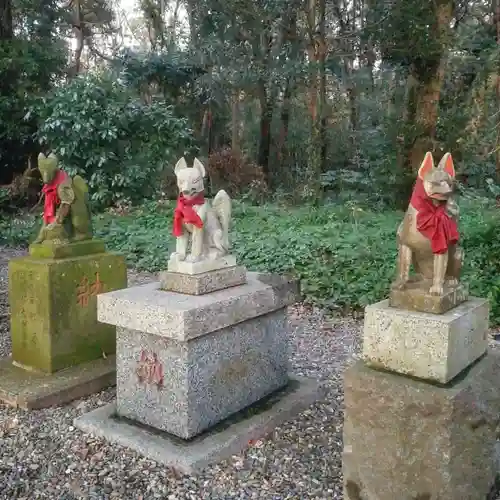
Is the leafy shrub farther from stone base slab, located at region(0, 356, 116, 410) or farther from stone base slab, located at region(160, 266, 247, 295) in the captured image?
stone base slab, located at region(160, 266, 247, 295)

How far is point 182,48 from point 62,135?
19.4 feet

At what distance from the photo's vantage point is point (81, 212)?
4227mm

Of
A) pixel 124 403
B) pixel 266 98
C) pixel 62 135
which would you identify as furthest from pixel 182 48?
pixel 124 403

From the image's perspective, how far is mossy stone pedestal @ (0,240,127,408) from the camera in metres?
3.85

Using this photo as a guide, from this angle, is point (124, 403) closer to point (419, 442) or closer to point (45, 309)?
point (45, 309)

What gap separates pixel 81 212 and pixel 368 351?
8.76 ft

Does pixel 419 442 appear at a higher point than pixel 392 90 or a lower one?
lower

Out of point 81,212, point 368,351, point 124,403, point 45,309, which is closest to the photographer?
point 368,351

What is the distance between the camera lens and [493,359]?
8.54 feet

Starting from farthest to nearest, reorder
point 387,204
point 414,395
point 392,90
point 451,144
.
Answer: point 392,90 → point 387,204 → point 451,144 → point 414,395

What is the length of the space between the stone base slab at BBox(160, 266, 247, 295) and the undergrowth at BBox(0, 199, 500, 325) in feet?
9.27

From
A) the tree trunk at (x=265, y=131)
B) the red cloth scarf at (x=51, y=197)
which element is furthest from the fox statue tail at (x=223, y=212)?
the tree trunk at (x=265, y=131)

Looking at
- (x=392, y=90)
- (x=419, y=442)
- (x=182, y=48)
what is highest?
(x=182, y=48)

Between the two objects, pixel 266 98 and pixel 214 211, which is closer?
pixel 214 211
